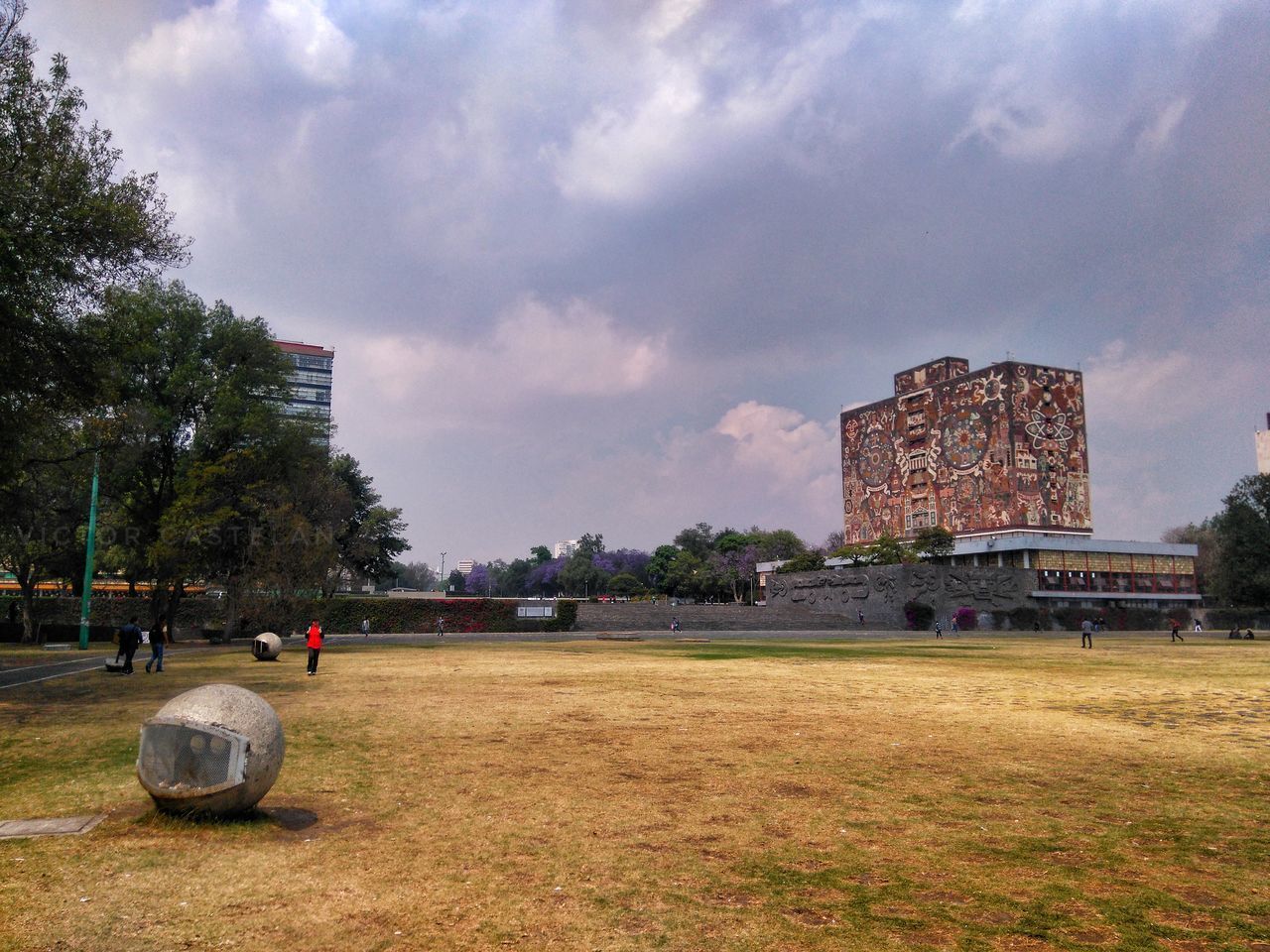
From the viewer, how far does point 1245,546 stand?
80.5 metres

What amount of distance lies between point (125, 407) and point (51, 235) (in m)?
16.1

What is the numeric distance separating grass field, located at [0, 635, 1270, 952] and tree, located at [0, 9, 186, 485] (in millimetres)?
7937

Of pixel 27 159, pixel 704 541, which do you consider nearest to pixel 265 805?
pixel 27 159

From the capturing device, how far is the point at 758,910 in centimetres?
620

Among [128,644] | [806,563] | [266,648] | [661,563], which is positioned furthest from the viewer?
[661,563]

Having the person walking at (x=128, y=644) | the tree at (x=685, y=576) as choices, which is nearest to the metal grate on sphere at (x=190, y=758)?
the person walking at (x=128, y=644)

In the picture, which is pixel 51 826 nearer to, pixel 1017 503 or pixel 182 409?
pixel 182 409

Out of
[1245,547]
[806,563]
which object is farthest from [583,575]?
[1245,547]

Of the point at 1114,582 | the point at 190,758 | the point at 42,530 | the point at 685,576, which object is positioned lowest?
the point at 190,758

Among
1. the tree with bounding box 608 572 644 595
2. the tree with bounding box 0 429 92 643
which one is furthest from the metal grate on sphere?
the tree with bounding box 608 572 644 595

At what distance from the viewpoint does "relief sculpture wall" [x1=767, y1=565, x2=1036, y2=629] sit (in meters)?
82.5

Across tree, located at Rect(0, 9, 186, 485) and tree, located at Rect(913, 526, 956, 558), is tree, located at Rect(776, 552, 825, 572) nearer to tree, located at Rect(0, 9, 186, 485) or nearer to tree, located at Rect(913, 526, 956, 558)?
tree, located at Rect(913, 526, 956, 558)

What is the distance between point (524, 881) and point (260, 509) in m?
43.2

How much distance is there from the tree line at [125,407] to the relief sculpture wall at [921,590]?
5025cm
